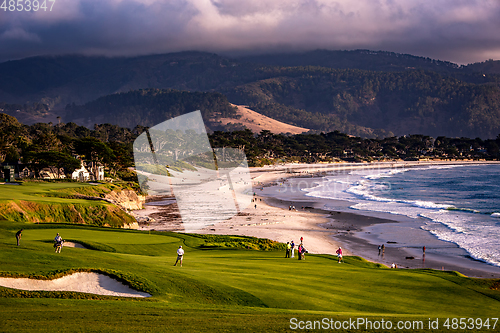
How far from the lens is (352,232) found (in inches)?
1854

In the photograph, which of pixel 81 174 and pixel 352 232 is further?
pixel 81 174

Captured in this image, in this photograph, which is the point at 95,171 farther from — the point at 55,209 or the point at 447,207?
the point at 447,207

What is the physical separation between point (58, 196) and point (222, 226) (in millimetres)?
19353

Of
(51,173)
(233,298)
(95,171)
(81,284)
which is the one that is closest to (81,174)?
(95,171)

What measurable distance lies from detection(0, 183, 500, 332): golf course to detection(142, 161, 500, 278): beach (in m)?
12.3

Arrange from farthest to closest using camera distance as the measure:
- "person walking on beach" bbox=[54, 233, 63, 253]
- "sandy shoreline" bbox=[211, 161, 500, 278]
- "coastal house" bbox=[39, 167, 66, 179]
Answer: "coastal house" bbox=[39, 167, 66, 179]
"sandy shoreline" bbox=[211, 161, 500, 278]
"person walking on beach" bbox=[54, 233, 63, 253]

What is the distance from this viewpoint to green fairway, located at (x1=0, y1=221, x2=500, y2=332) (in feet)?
37.6

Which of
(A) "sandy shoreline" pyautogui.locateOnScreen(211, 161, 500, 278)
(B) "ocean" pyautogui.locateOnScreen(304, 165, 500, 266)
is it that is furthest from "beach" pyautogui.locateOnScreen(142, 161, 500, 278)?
(B) "ocean" pyautogui.locateOnScreen(304, 165, 500, 266)

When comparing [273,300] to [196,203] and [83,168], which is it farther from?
[83,168]

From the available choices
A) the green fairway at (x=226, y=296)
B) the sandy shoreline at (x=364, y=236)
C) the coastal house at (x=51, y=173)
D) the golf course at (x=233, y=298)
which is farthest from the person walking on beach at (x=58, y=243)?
the coastal house at (x=51, y=173)

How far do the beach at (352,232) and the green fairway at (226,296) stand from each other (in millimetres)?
12188

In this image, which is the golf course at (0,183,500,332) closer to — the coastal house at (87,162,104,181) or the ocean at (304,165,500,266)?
the ocean at (304,165,500,266)

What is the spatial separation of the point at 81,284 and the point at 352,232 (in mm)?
37482

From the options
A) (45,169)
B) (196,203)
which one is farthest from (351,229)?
(45,169)
